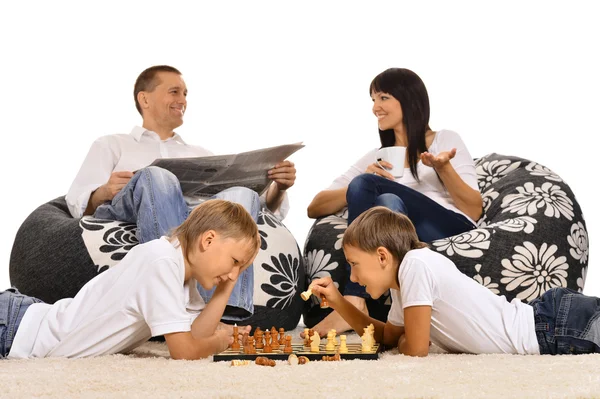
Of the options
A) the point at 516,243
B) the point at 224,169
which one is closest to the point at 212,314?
the point at 224,169

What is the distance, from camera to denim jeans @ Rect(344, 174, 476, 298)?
282 centimetres

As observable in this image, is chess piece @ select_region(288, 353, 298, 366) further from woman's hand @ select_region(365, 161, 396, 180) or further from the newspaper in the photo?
woman's hand @ select_region(365, 161, 396, 180)

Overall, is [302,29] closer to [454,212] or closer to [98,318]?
[454,212]

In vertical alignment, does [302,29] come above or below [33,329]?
above

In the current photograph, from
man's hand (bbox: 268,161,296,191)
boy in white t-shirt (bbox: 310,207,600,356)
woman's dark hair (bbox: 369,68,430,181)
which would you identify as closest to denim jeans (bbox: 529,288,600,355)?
boy in white t-shirt (bbox: 310,207,600,356)

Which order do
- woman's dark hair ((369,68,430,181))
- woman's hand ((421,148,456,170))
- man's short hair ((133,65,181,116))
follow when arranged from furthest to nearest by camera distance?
man's short hair ((133,65,181,116)) < woman's dark hair ((369,68,430,181)) < woman's hand ((421,148,456,170))

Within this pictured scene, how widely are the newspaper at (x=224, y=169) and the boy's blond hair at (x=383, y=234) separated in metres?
0.73

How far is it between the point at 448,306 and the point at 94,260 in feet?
4.11

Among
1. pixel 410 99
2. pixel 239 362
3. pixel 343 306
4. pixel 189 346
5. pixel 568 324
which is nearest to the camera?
pixel 239 362

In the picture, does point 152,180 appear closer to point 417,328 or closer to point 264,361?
point 264,361

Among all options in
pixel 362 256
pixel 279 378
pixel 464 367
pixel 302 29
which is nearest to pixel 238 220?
pixel 362 256

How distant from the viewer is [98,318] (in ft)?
6.86

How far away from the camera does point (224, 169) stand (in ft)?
9.28

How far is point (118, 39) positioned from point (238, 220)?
248 centimetres
